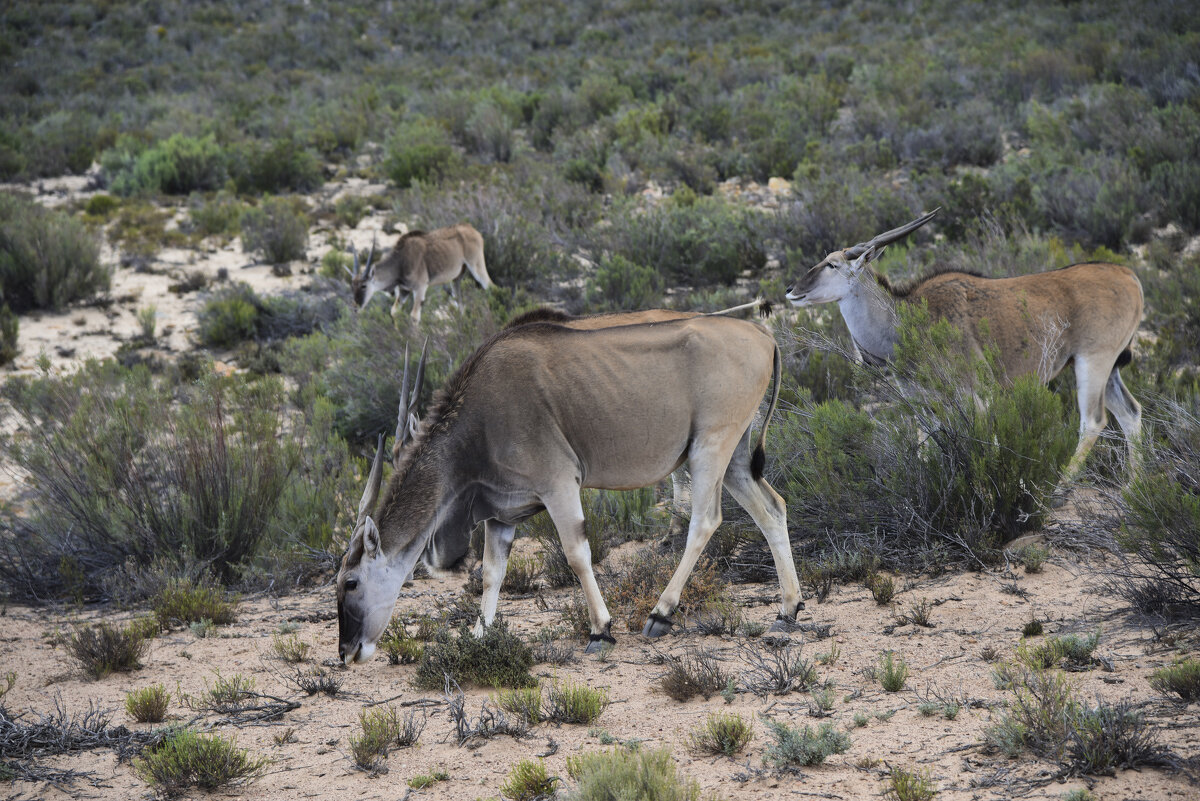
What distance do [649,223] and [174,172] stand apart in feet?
40.2

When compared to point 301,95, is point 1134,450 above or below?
below

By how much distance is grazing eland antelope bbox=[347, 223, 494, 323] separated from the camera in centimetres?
1305

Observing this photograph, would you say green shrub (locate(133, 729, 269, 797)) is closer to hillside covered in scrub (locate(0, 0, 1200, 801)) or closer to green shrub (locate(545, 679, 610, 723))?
hillside covered in scrub (locate(0, 0, 1200, 801))

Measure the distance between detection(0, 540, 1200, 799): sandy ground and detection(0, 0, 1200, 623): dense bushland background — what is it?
510 mm

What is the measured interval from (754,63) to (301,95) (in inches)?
533

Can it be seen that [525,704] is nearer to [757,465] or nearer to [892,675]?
[892,675]

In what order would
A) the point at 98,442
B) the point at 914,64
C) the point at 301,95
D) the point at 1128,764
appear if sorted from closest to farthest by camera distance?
1. the point at 1128,764
2. the point at 98,442
3. the point at 914,64
4. the point at 301,95

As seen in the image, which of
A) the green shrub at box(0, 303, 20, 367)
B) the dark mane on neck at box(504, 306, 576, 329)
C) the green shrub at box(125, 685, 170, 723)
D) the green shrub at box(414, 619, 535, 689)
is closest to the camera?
the green shrub at box(125, 685, 170, 723)

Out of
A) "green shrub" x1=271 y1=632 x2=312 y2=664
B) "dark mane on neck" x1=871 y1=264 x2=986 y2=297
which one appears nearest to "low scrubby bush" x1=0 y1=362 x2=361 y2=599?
"green shrub" x1=271 y1=632 x2=312 y2=664

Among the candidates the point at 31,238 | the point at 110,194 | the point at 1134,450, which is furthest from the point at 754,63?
the point at 1134,450

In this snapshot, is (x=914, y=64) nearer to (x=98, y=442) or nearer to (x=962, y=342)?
(x=962, y=342)

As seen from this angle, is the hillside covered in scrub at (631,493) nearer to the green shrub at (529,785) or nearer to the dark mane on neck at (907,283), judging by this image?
the green shrub at (529,785)

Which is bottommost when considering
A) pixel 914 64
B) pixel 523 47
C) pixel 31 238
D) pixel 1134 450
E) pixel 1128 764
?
pixel 1128 764

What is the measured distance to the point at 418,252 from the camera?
13.2 metres
